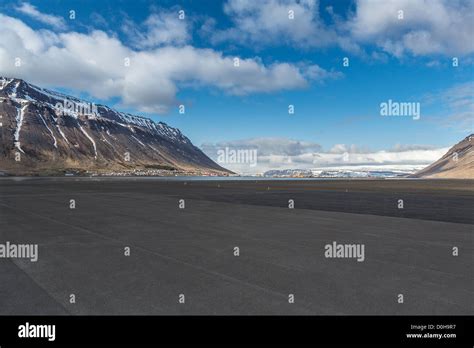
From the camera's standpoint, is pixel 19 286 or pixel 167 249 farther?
A: pixel 167 249

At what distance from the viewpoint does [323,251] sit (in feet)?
34.6

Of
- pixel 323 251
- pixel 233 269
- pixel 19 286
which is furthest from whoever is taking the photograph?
pixel 323 251

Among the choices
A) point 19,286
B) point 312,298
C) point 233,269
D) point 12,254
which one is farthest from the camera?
point 12,254

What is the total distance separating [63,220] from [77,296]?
474 inches

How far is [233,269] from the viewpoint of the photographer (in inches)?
330

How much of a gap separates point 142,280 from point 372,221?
46.1ft

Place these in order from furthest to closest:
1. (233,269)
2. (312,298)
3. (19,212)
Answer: (19,212) → (233,269) → (312,298)
